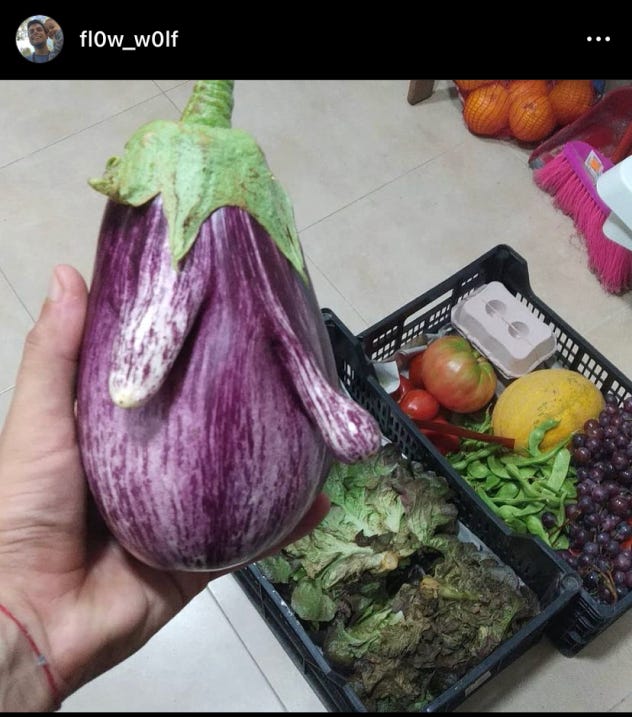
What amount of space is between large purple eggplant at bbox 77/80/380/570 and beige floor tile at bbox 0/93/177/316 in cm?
111

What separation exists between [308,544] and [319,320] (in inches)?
23.2

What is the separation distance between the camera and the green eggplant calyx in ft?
1.97

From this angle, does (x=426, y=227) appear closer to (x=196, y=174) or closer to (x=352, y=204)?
(x=352, y=204)

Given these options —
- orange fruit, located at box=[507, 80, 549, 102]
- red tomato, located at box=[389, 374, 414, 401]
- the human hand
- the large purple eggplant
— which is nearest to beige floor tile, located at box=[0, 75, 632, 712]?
orange fruit, located at box=[507, 80, 549, 102]

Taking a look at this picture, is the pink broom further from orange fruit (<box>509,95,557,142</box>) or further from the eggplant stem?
the eggplant stem

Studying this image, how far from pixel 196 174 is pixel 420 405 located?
2.75 ft

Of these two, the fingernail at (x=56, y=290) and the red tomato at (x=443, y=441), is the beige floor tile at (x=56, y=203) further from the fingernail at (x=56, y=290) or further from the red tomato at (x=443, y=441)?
the fingernail at (x=56, y=290)

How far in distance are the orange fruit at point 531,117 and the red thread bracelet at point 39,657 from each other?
1.52m

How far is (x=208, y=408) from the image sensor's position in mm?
594

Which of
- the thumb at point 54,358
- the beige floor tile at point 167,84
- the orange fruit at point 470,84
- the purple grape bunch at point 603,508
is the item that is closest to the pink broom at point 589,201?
the orange fruit at point 470,84

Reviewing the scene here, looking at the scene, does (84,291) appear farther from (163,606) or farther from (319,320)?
(163,606)

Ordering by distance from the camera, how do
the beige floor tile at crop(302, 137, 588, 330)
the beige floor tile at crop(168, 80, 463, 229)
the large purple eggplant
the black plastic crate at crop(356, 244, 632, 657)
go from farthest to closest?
the beige floor tile at crop(168, 80, 463, 229), the beige floor tile at crop(302, 137, 588, 330), the black plastic crate at crop(356, 244, 632, 657), the large purple eggplant

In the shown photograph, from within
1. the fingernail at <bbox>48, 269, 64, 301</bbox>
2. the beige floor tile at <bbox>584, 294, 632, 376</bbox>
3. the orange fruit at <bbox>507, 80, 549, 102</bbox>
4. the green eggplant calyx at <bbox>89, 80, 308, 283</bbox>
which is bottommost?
the beige floor tile at <bbox>584, 294, 632, 376</bbox>
